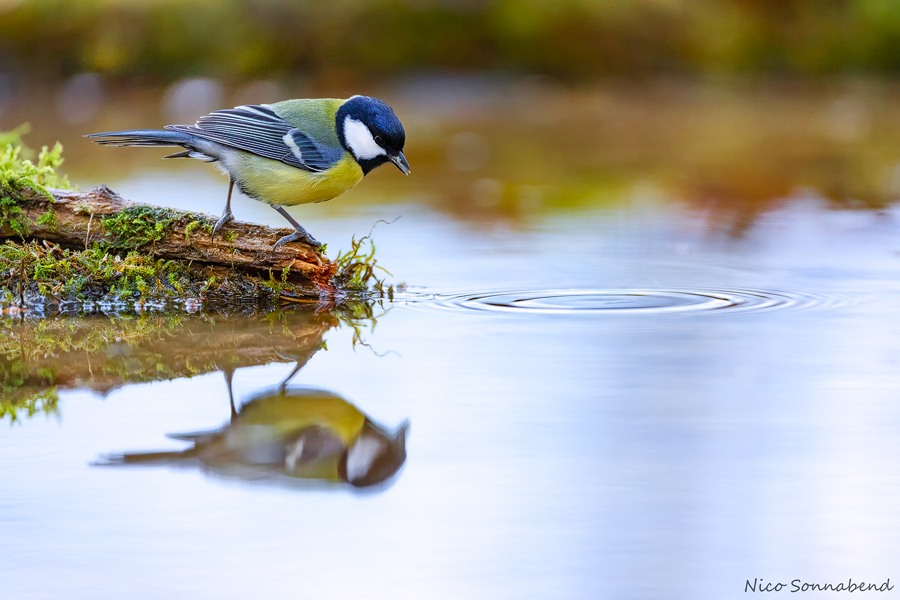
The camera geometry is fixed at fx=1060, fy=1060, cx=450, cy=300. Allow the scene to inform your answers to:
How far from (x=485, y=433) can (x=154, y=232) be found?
A: 7.30ft

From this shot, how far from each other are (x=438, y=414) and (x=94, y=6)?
44.7ft

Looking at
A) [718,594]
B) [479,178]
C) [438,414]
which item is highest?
[479,178]

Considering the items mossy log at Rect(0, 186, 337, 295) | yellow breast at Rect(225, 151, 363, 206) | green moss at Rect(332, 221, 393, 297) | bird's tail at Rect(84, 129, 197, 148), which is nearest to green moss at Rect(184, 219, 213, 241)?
mossy log at Rect(0, 186, 337, 295)

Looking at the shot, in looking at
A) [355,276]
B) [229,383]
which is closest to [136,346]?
[229,383]

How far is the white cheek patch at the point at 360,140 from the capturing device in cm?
438

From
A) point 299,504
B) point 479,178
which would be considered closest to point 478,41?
point 479,178

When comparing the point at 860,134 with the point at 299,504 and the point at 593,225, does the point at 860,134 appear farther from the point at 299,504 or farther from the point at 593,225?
the point at 299,504

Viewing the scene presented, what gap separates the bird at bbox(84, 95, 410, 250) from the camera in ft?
14.3

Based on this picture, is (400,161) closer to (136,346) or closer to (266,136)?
(266,136)

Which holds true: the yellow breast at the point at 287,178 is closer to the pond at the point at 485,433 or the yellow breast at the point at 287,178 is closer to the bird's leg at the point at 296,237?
the bird's leg at the point at 296,237

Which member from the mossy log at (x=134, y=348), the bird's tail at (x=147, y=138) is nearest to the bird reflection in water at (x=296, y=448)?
the mossy log at (x=134, y=348)

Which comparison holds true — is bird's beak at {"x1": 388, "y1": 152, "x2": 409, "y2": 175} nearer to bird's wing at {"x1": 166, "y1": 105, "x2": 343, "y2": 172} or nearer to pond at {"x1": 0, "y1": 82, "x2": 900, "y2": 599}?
bird's wing at {"x1": 166, "y1": 105, "x2": 343, "y2": 172}

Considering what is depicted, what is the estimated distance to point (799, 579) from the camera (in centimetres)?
210

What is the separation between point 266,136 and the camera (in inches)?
174
